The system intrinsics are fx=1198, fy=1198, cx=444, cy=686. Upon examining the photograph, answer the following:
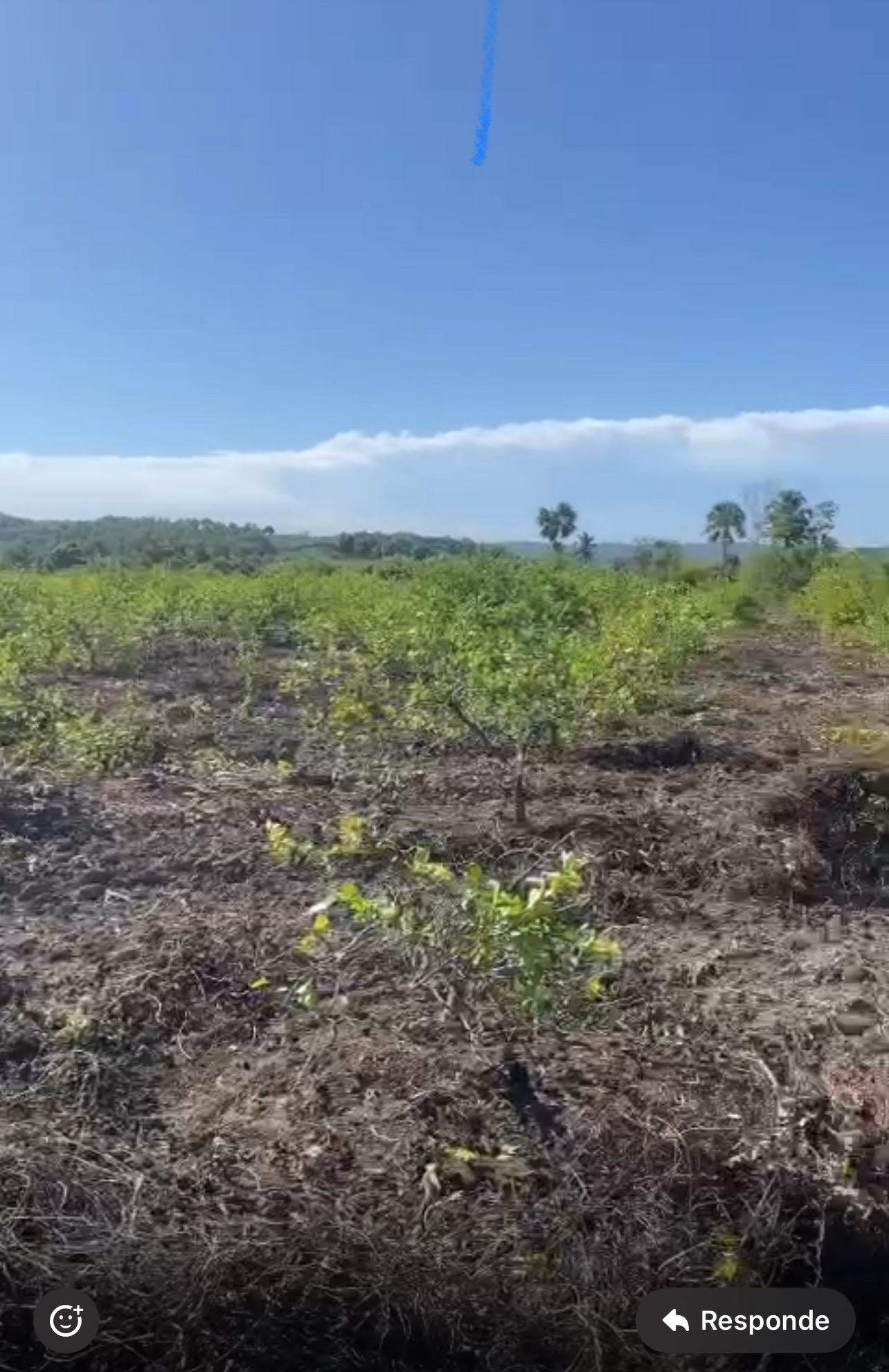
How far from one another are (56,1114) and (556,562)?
46.6 feet

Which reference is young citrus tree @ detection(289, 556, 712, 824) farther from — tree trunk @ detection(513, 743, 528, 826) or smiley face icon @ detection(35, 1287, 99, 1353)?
smiley face icon @ detection(35, 1287, 99, 1353)

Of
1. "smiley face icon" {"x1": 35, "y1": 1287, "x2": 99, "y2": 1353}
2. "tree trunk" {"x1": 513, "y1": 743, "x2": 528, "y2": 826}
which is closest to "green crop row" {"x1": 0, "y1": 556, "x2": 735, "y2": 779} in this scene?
"tree trunk" {"x1": 513, "y1": 743, "x2": 528, "y2": 826}

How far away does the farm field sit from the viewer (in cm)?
244

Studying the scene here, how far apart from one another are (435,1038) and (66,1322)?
1290mm

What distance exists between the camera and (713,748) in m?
7.29

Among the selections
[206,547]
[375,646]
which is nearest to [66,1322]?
[375,646]

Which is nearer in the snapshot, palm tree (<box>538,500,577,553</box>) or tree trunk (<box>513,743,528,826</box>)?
tree trunk (<box>513,743,528,826</box>)

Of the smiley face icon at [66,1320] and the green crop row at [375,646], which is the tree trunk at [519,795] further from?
the smiley face icon at [66,1320]

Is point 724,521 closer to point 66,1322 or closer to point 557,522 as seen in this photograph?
point 557,522

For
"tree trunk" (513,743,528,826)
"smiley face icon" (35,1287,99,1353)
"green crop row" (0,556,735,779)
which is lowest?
"smiley face icon" (35,1287,99,1353)

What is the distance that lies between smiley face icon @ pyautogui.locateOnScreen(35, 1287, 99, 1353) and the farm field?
0.06m

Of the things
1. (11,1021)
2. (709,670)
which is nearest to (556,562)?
(709,670)

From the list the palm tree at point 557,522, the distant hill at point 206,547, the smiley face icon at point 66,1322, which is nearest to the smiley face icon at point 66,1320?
the smiley face icon at point 66,1322

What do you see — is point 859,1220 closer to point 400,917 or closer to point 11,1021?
point 400,917
